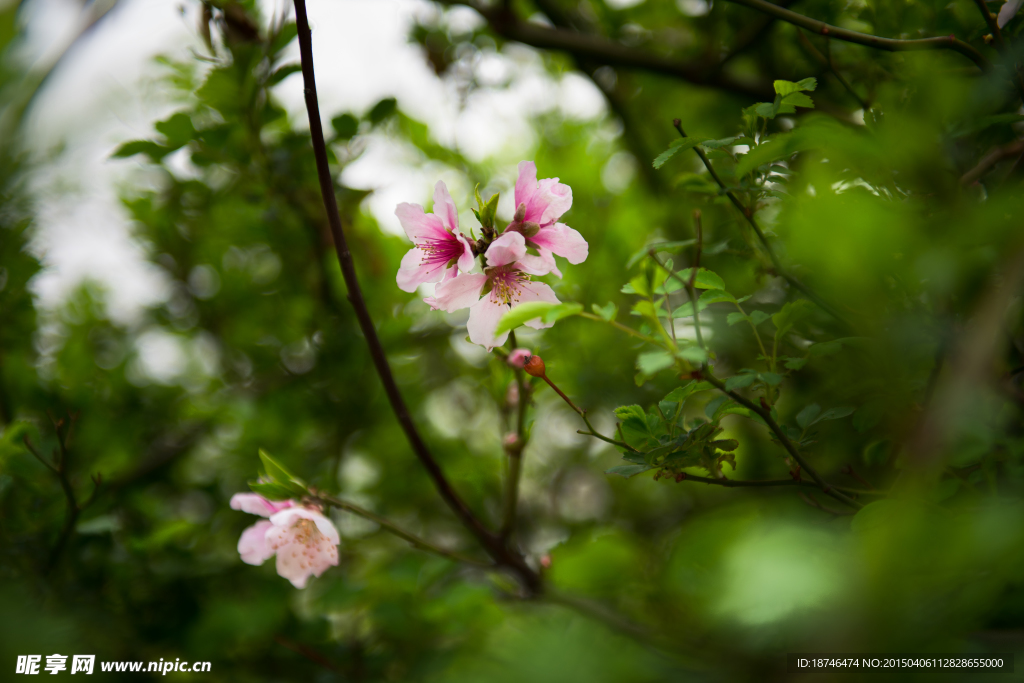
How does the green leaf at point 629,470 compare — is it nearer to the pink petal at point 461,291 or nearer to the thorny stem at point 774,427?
the thorny stem at point 774,427

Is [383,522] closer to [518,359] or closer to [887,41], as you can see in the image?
[518,359]

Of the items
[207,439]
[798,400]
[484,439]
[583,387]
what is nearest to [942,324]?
[798,400]

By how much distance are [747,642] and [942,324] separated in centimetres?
48

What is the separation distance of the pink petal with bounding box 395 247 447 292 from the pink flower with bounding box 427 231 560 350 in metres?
0.08

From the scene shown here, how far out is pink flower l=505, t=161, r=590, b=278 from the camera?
0.91m

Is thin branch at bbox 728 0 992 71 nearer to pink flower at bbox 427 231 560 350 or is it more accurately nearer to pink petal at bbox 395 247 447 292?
pink flower at bbox 427 231 560 350

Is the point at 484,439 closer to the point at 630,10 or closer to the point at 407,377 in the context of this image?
the point at 407,377

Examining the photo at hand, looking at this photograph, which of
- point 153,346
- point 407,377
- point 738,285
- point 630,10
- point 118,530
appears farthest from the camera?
point 153,346

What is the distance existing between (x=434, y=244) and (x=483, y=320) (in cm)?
17

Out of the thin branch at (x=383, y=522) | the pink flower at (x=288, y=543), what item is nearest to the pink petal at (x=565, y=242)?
the thin branch at (x=383, y=522)

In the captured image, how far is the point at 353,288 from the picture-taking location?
2.95 ft

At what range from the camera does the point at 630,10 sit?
1758 mm

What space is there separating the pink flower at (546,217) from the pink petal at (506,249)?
0.05 m

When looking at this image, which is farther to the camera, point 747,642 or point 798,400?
point 798,400
